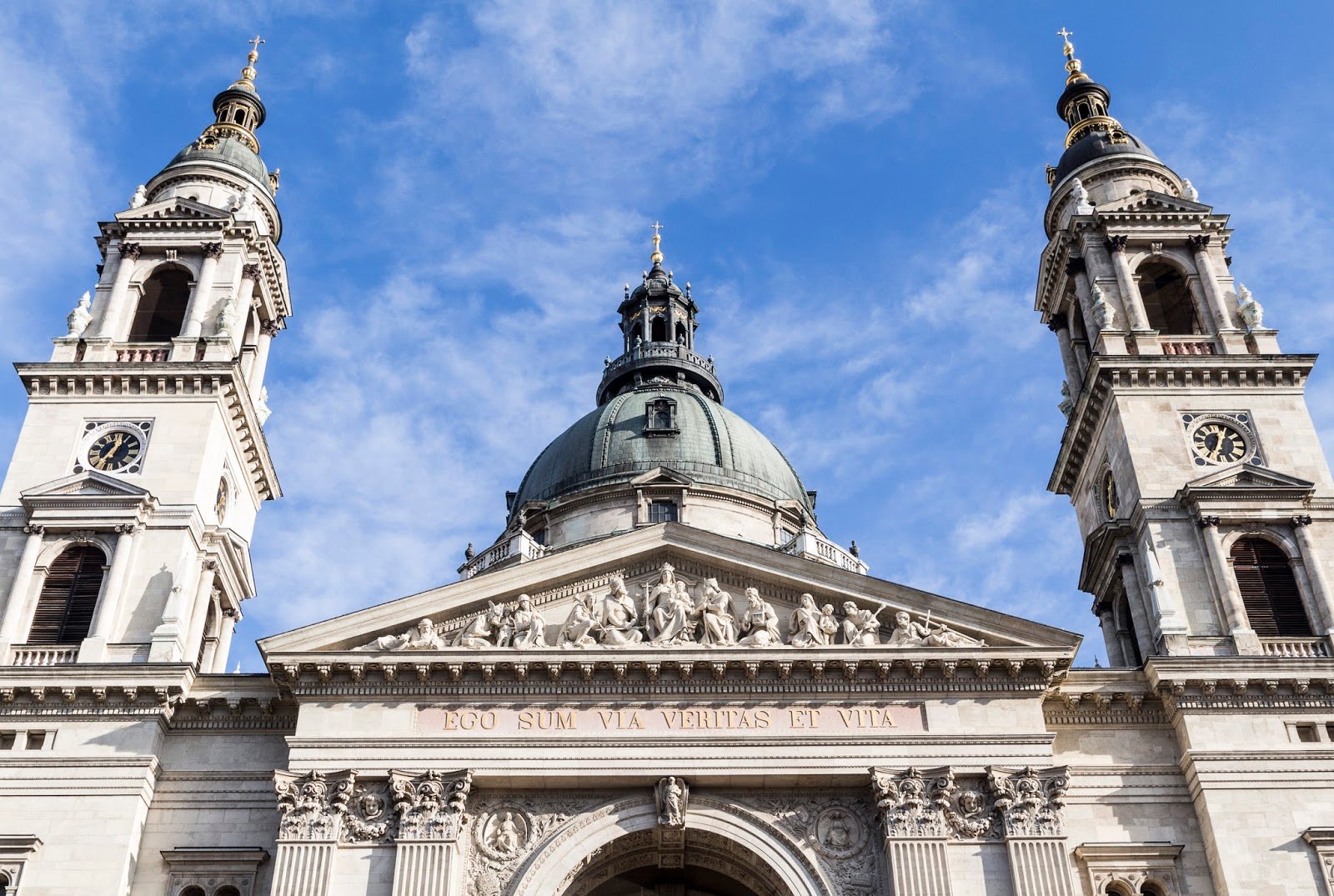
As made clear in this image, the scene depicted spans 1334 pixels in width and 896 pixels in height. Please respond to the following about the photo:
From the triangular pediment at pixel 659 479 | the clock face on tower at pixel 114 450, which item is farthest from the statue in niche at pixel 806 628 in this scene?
the triangular pediment at pixel 659 479

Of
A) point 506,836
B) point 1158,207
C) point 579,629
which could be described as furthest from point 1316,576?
point 506,836

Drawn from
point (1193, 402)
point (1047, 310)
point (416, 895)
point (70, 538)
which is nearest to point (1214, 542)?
point (1193, 402)

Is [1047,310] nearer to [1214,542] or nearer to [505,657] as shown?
[1214,542]

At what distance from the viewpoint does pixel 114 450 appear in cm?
3400

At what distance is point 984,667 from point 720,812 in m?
5.97

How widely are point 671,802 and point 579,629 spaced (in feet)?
13.3

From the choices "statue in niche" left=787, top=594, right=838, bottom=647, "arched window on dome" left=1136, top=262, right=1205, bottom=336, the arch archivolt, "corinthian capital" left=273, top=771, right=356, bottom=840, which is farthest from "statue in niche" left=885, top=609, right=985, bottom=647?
"arched window on dome" left=1136, top=262, right=1205, bottom=336

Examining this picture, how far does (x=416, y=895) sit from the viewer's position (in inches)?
1033

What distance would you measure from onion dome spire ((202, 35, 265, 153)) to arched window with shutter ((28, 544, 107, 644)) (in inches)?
656

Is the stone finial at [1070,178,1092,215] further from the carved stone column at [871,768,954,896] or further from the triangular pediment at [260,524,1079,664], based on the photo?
the carved stone column at [871,768,954,896]

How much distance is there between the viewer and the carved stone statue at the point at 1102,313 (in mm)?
36562

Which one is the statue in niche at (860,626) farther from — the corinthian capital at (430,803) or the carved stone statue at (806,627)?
the corinthian capital at (430,803)

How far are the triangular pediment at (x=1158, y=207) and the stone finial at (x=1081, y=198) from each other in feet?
1.03

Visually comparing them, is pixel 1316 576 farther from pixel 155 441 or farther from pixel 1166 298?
pixel 155 441
